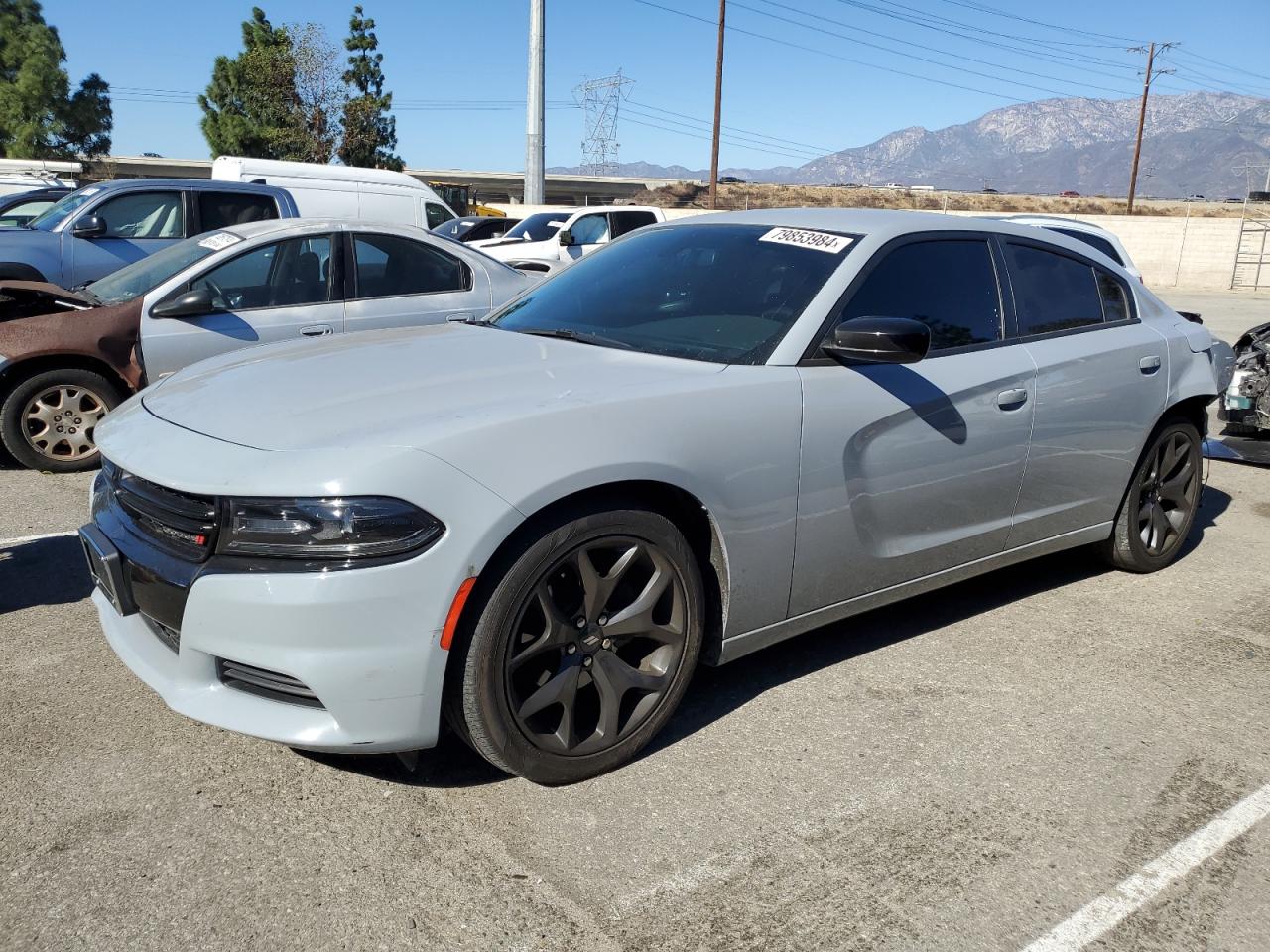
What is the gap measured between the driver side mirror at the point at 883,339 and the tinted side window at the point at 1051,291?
107 cm

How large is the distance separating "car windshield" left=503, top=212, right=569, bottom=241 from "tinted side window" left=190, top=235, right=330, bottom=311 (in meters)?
11.1

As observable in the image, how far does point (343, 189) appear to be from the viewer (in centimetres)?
1383

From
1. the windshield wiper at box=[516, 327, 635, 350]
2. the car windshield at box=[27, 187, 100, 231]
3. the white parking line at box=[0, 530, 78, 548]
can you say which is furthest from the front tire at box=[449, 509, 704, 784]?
the car windshield at box=[27, 187, 100, 231]

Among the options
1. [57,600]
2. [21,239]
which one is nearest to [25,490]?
[57,600]

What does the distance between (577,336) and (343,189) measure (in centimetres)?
1129

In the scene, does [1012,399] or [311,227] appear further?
[311,227]

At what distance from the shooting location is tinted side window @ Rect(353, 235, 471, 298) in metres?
6.99

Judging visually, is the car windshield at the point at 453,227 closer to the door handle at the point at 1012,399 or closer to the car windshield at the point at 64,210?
the car windshield at the point at 64,210

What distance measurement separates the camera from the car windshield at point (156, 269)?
22.4 feet

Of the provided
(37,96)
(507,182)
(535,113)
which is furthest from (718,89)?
(507,182)

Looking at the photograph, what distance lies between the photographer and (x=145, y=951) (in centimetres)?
224

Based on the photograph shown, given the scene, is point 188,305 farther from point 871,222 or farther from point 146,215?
point 871,222

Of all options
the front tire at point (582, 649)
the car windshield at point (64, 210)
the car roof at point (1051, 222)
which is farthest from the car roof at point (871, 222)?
the car windshield at point (64, 210)

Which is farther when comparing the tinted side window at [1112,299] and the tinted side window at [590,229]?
the tinted side window at [590,229]
